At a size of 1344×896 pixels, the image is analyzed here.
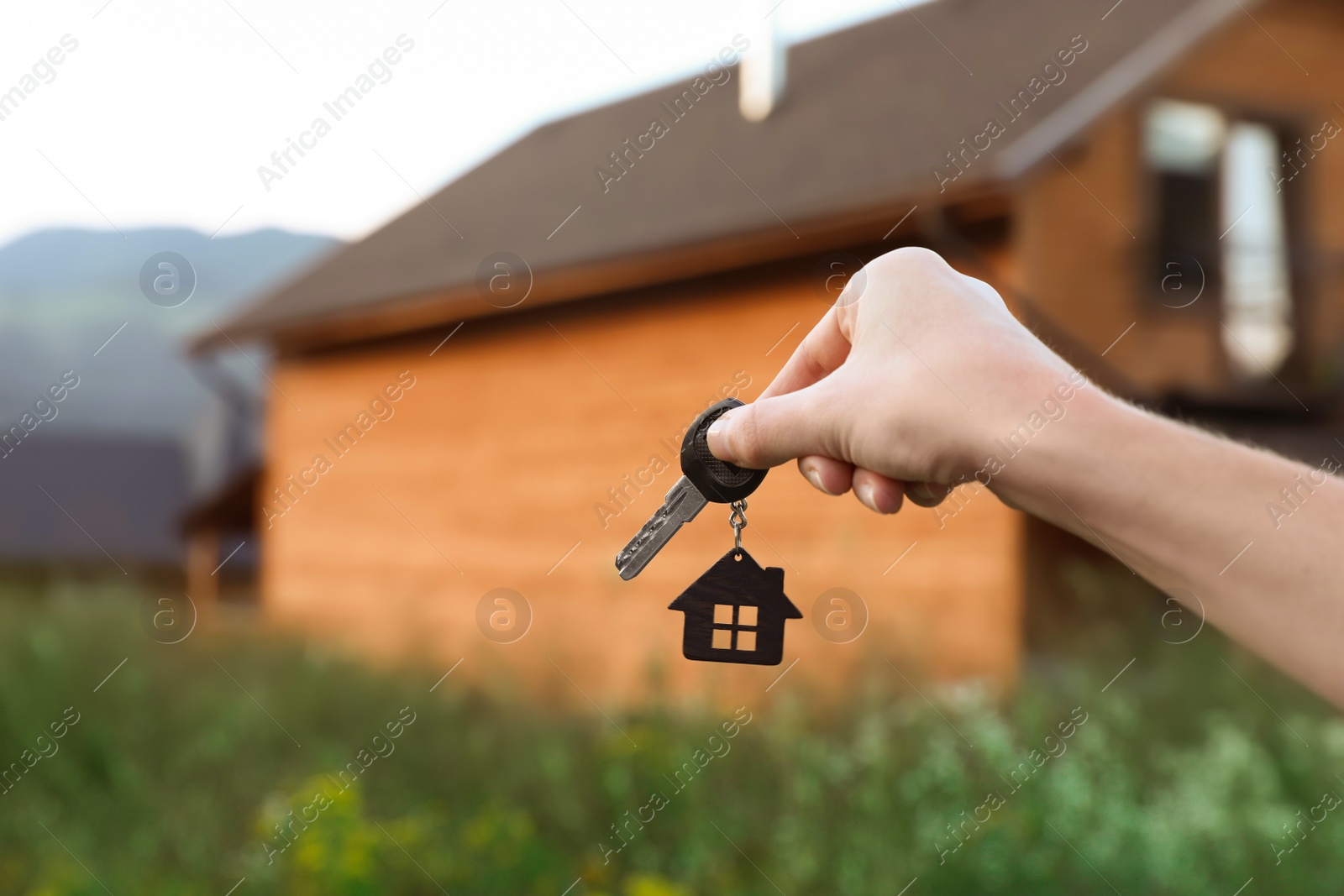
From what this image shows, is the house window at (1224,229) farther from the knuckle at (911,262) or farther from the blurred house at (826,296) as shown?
the knuckle at (911,262)

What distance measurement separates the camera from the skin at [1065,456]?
1.21 metres

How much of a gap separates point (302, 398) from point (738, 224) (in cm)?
711

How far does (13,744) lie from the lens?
6.17 m

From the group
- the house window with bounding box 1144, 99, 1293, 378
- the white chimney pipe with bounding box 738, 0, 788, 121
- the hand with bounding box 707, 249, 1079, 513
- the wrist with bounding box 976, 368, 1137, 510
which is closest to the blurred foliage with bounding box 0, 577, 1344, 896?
the hand with bounding box 707, 249, 1079, 513

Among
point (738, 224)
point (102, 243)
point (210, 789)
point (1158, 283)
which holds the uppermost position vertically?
point (210, 789)

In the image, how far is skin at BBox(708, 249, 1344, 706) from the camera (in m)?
1.21

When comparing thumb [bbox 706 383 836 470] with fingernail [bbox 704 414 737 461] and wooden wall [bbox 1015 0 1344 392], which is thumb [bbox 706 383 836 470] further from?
wooden wall [bbox 1015 0 1344 392]

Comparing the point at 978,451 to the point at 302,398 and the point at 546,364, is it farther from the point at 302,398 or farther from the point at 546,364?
the point at 302,398

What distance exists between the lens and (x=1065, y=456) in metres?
1.24

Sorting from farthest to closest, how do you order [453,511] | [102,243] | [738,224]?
[102,243] < [453,511] < [738,224]

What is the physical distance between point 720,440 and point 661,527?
0.14 metres

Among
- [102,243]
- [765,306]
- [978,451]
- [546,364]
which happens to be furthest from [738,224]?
[102,243]

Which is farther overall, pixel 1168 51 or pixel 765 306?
pixel 765 306

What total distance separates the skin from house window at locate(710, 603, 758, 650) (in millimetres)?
224
